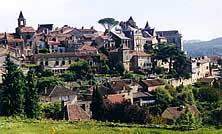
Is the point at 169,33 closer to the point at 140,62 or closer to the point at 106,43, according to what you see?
the point at 106,43

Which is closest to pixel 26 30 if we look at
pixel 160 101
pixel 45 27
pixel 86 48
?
pixel 86 48

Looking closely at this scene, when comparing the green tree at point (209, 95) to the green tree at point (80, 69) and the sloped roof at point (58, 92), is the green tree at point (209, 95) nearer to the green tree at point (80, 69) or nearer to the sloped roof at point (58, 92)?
the green tree at point (80, 69)

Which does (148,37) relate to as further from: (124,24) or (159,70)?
(159,70)

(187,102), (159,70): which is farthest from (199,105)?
(159,70)

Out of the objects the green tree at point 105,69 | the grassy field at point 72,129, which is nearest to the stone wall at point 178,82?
the green tree at point 105,69

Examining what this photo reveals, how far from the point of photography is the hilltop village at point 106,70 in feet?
146

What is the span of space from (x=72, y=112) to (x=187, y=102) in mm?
22493

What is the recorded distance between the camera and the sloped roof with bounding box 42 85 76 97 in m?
43.2

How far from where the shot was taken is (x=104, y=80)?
173 feet

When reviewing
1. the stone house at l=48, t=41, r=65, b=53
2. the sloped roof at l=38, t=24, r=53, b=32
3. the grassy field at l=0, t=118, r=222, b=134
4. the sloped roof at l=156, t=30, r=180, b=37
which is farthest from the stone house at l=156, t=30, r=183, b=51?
the grassy field at l=0, t=118, r=222, b=134

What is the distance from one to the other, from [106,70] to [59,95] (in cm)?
1549

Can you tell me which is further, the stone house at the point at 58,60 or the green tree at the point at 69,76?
the stone house at the point at 58,60

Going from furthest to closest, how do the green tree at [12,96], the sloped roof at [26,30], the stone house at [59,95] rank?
the sloped roof at [26,30]
the stone house at [59,95]
the green tree at [12,96]

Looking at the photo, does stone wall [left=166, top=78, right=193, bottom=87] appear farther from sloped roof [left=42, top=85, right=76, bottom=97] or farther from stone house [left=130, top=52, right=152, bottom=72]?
sloped roof [left=42, top=85, right=76, bottom=97]
